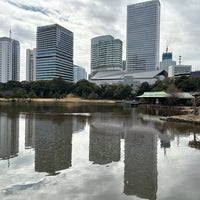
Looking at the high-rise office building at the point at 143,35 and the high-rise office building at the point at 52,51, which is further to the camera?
the high-rise office building at the point at 143,35

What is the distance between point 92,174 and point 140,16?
164 m

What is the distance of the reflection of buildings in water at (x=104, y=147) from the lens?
11.9 metres

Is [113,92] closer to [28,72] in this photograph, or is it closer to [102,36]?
[102,36]

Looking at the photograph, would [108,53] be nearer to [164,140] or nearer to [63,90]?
[63,90]

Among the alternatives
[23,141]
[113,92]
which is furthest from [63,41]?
[23,141]

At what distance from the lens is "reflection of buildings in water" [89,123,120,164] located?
11.9 metres

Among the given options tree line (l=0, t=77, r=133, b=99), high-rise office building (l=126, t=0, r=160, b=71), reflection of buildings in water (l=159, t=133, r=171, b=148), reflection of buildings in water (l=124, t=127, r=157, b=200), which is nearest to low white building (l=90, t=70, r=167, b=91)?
tree line (l=0, t=77, r=133, b=99)

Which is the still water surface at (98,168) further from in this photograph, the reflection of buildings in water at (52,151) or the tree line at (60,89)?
the tree line at (60,89)

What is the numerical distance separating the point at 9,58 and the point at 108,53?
206 feet

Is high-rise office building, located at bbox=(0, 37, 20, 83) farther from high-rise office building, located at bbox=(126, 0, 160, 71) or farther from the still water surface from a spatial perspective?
the still water surface

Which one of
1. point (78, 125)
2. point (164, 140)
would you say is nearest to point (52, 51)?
point (78, 125)

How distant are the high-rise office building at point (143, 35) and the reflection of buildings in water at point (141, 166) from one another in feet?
492

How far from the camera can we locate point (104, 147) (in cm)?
1423

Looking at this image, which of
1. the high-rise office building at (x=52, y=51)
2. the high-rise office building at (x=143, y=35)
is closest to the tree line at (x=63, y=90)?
the high-rise office building at (x=52, y=51)
